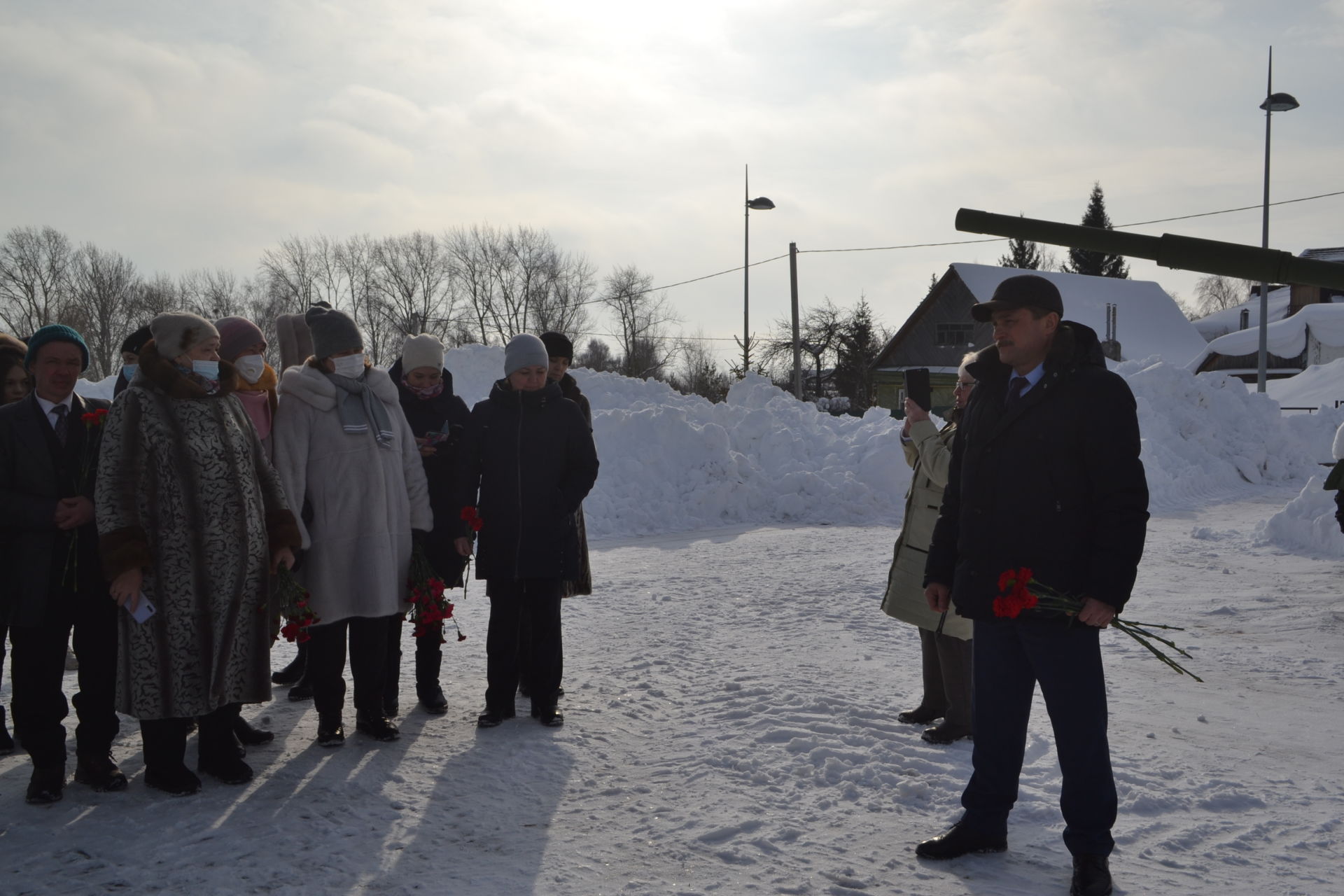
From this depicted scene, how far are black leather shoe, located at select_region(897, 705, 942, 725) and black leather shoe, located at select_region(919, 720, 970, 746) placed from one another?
28 centimetres

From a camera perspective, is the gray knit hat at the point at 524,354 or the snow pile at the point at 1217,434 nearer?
the gray knit hat at the point at 524,354

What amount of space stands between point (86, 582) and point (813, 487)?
36.6 ft

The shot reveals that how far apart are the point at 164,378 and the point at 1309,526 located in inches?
441

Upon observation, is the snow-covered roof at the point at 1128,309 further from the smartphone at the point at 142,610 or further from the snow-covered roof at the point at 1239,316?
the smartphone at the point at 142,610

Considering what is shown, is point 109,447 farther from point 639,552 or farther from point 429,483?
point 639,552

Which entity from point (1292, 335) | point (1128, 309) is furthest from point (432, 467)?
point (1128, 309)

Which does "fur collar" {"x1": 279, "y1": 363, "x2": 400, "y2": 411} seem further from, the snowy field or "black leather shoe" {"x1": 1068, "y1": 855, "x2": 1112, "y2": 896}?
"black leather shoe" {"x1": 1068, "y1": 855, "x2": 1112, "y2": 896}

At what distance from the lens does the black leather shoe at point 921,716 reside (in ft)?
17.1

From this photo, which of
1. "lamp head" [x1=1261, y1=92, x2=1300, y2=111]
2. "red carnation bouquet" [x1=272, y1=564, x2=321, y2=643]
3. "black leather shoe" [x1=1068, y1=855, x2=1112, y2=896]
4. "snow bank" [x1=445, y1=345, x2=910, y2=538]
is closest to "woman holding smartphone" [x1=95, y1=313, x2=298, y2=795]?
"red carnation bouquet" [x1=272, y1=564, x2=321, y2=643]

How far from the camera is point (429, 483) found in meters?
5.52

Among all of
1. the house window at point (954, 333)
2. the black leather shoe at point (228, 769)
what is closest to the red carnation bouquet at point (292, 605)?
the black leather shoe at point (228, 769)

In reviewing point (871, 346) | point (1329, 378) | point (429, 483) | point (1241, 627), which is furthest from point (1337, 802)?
point (871, 346)

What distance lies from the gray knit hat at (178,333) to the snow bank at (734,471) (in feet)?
29.8

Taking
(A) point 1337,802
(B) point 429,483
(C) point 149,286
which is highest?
(C) point 149,286
